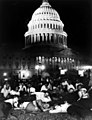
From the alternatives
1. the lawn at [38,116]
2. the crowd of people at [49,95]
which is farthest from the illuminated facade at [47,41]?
the lawn at [38,116]

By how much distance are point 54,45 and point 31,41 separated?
27 centimetres

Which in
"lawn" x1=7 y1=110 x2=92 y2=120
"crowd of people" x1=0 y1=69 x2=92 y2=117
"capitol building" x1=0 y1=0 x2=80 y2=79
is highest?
"capitol building" x1=0 y1=0 x2=80 y2=79

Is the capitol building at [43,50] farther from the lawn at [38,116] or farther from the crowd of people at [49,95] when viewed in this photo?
the lawn at [38,116]

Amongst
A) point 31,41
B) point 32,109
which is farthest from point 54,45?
point 32,109

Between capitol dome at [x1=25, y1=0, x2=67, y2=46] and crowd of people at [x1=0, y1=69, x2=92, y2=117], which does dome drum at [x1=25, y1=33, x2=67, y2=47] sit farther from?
crowd of people at [x1=0, y1=69, x2=92, y2=117]

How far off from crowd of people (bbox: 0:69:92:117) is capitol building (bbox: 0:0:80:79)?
0.15m

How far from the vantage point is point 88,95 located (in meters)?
3.32

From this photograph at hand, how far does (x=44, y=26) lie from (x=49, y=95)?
79 cm

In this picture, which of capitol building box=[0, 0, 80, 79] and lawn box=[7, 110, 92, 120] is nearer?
lawn box=[7, 110, 92, 120]

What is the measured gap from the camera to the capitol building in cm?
333

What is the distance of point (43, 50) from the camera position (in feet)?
10.9

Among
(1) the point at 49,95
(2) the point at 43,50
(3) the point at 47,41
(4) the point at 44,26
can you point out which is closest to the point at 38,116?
(1) the point at 49,95

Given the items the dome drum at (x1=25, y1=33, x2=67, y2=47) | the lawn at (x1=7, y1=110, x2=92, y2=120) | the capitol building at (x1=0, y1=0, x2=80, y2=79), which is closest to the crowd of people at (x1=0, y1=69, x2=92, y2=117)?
Answer: the lawn at (x1=7, y1=110, x2=92, y2=120)

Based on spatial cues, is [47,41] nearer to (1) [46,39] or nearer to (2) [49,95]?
(1) [46,39]
